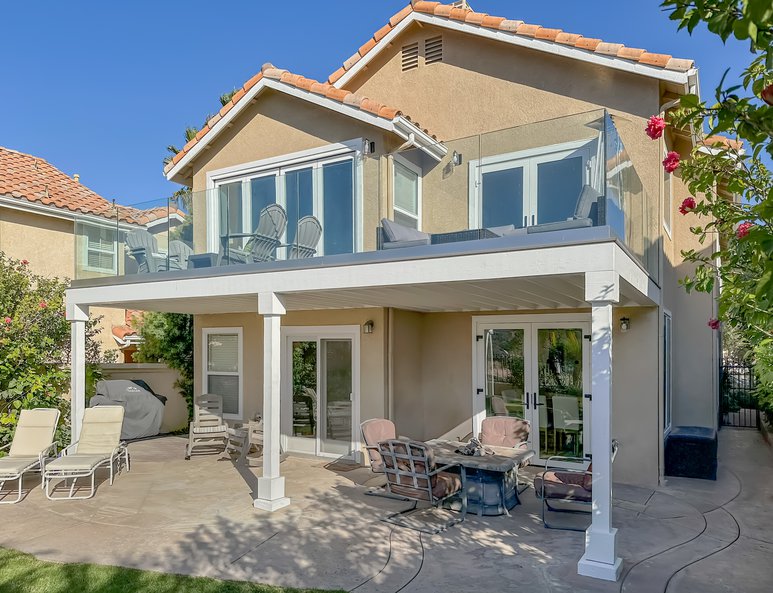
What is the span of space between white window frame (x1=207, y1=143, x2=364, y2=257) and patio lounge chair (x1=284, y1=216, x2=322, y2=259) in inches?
3.8

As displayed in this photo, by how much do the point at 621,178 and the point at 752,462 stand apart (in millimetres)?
7546

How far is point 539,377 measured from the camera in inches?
416

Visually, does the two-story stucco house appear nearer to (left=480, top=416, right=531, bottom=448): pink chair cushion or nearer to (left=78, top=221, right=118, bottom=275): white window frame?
(left=78, top=221, right=118, bottom=275): white window frame

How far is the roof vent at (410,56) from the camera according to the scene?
38.5 feet

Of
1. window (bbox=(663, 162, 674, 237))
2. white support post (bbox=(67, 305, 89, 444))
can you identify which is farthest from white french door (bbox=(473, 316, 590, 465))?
white support post (bbox=(67, 305, 89, 444))

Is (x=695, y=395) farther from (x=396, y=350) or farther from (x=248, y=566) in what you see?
(x=248, y=566)

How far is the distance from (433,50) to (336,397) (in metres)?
7.24

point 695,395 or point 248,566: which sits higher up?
point 695,395

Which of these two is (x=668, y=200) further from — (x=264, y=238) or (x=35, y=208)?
(x=35, y=208)

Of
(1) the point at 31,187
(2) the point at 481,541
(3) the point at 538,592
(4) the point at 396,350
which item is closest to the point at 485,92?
(4) the point at 396,350

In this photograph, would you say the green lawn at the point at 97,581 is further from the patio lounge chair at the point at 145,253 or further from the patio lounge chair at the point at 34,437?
the patio lounge chair at the point at 145,253

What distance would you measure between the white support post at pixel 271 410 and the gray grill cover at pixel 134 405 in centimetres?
681

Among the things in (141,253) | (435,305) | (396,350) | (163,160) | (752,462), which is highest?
(163,160)

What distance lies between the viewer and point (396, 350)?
35.8ft
